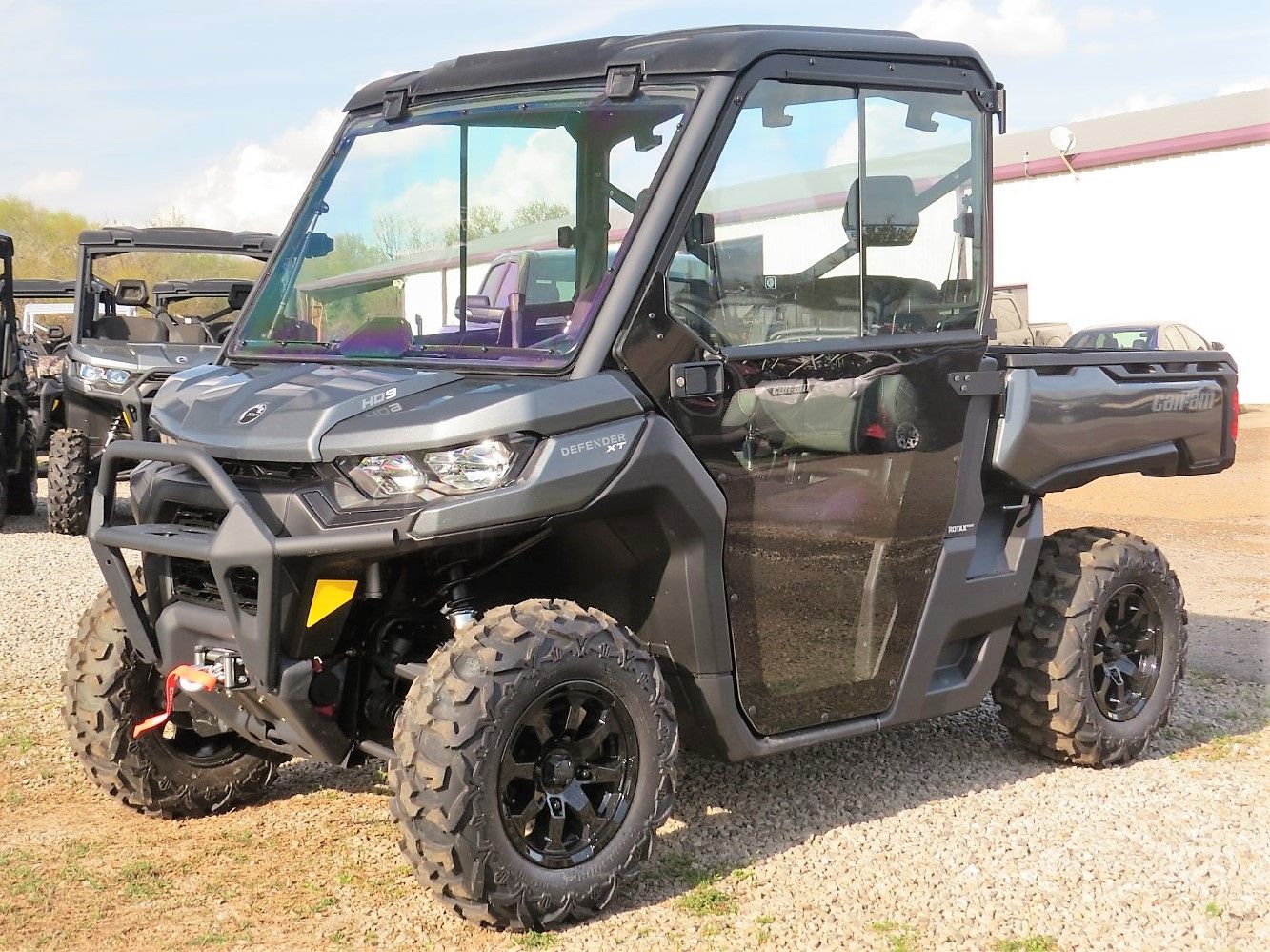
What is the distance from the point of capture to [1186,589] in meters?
9.66

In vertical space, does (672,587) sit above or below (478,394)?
below

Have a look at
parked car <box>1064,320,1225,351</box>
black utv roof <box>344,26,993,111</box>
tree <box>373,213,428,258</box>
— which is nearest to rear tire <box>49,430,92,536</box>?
black utv roof <box>344,26,993,111</box>

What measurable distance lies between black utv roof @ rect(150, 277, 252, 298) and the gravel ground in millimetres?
7159

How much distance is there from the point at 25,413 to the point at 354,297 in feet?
30.4

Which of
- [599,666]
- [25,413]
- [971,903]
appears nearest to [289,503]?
[599,666]

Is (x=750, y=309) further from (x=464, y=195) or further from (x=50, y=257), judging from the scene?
(x=50, y=257)

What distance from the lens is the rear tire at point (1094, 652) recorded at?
17.9 ft

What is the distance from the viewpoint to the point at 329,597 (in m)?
3.89

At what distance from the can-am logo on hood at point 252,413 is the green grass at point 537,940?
1.55 meters

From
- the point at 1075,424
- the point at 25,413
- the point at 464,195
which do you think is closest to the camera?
the point at 464,195

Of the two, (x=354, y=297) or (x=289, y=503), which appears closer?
(x=289, y=503)

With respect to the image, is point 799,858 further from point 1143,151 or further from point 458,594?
point 1143,151

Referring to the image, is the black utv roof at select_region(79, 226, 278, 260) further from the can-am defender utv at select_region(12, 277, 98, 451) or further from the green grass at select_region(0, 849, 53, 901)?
the green grass at select_region(0, 849, 53, 901)

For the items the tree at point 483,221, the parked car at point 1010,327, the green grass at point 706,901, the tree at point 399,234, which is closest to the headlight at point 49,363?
the parked car at point 1010,327
